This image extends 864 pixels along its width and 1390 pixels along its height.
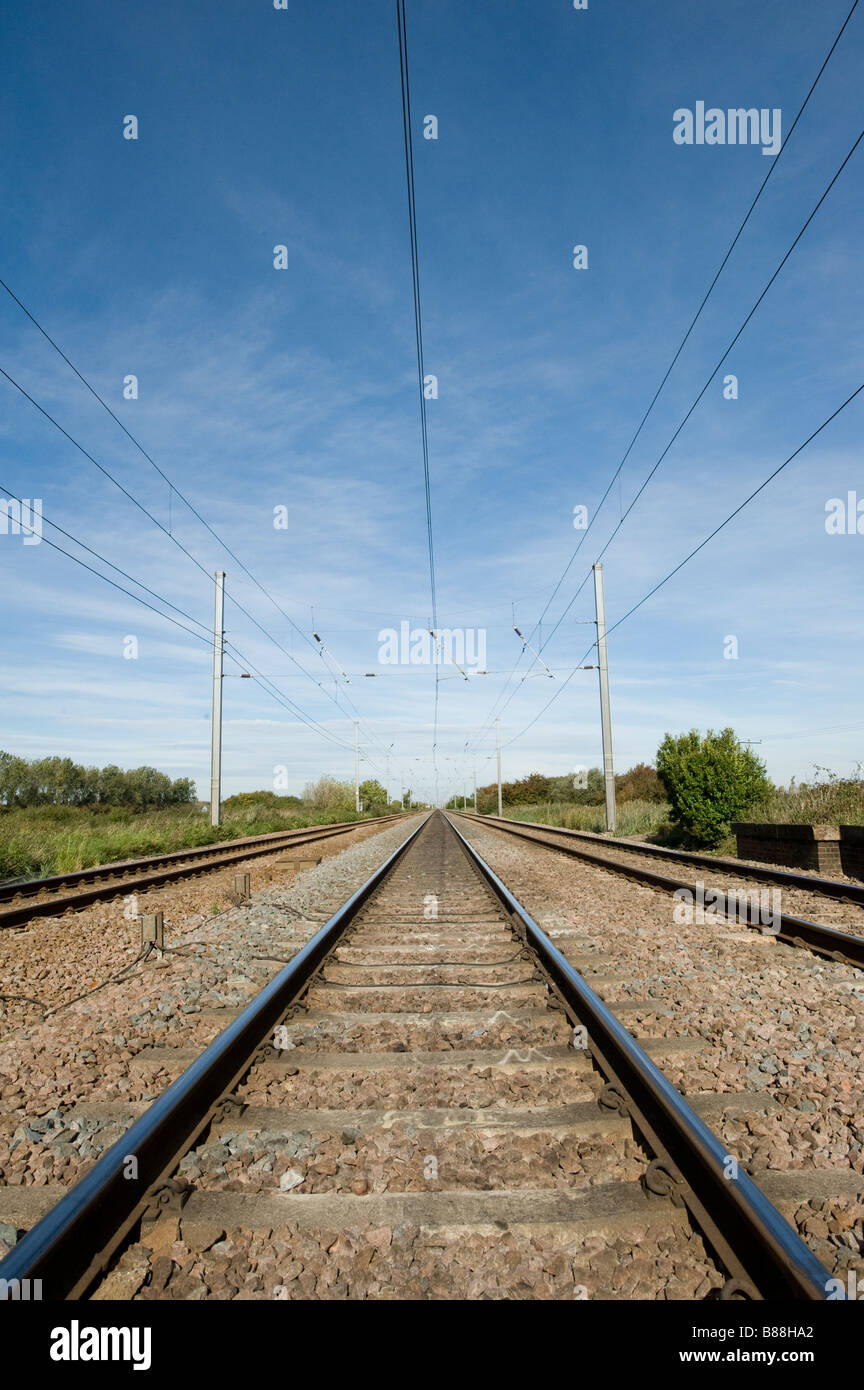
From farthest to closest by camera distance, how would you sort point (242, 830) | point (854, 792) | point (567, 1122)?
A: point (242, 830) < point (854, 792) < point (567, 1122)

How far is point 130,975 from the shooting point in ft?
19.5

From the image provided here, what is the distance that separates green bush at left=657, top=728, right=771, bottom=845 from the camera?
693 inches

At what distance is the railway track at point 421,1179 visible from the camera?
211cm

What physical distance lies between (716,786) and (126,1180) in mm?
17084

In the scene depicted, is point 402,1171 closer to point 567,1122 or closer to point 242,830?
point 567,1122

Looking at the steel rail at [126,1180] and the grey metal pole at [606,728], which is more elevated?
the grey metal pole at [606,728]

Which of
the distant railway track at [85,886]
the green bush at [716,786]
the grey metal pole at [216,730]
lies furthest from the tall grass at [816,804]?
the grey metal pole at [216,730]

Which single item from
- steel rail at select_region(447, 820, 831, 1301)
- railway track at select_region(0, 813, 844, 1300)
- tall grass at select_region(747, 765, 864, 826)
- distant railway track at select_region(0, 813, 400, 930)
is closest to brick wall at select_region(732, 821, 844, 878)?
tall grass at select_region(747, 765, 864, 826)

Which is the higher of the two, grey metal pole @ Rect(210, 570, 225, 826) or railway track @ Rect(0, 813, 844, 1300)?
grey metal pole @ Rect(210, 570, 225, 826)

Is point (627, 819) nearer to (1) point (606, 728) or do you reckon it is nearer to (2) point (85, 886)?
(1) point (606, 728)

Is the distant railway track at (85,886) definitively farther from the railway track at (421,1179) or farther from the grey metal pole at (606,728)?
Answer: the grey metal pole at (606,728)

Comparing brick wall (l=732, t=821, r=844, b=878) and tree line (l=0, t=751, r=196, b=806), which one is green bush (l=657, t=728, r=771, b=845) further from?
tree line (l=0, t=751, r=196, b=806)
